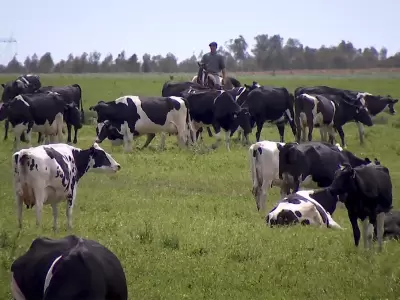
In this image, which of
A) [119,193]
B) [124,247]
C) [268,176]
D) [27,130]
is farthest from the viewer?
[27,130]

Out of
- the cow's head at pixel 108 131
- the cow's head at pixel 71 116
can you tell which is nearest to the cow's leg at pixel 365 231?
the cow's head at pixel 108 131

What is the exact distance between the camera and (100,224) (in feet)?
41.8

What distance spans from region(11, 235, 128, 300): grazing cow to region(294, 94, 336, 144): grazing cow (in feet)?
63.0

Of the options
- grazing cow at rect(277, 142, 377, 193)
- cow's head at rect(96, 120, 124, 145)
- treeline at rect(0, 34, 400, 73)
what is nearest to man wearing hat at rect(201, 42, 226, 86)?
cow's head at rect(96, 120, 124, 145)

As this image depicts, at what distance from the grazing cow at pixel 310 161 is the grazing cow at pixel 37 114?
10.7 metres

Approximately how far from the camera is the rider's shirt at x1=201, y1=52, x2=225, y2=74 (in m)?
29.2

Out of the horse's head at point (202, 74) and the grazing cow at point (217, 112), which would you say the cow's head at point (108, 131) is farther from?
the horse's head at point (202, 74)

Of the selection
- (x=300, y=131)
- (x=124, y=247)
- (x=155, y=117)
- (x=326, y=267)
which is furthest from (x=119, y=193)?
(x=300, y=131)

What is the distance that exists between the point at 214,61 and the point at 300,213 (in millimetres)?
16492

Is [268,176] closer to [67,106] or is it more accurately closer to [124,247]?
[124,247]

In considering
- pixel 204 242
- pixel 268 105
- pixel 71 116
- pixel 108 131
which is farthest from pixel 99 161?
pixel 268 105

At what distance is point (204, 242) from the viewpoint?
11.3m

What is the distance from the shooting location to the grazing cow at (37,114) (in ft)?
77.8

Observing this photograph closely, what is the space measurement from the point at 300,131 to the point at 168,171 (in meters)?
7.74
